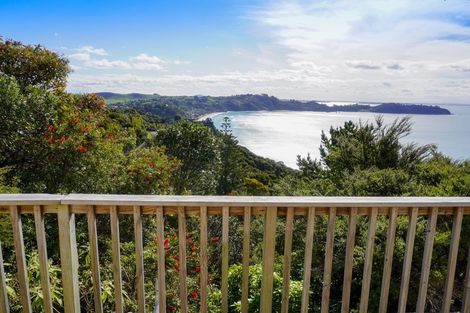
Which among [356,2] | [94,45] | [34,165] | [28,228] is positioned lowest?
[28,228]

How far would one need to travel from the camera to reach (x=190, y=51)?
1627 centimetres

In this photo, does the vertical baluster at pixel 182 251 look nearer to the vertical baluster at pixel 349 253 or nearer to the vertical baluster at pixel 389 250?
the vertical baluster at pixel 349 253

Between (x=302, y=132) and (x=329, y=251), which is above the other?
(x=329, y=251)

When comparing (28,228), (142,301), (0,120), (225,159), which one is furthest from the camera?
(225,159)

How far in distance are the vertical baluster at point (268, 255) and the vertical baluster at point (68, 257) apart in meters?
0.99

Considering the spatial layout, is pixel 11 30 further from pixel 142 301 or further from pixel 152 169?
pixel 142 301

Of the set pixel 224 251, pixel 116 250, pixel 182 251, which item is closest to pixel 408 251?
pixel 224 251

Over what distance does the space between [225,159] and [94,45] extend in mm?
11742

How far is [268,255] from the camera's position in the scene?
6.01ft

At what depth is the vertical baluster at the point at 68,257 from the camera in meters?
1.66

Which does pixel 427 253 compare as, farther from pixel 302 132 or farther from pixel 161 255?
pixel 302 132

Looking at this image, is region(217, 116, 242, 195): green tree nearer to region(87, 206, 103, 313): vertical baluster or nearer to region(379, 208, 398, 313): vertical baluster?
region(379, 208, 398, 313): vertical baluster

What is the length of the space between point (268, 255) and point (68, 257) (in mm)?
1032

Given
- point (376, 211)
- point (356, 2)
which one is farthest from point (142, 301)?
point (356, 2)
